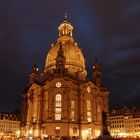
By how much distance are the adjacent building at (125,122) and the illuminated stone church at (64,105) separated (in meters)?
25.4

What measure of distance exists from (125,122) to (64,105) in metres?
47.6

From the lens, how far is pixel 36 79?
105688 mm

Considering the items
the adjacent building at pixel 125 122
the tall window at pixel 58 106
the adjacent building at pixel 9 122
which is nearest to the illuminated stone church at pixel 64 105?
the tall window at pixel 58 106

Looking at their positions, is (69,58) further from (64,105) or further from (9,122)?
(9,122)

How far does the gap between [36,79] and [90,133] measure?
3067cm

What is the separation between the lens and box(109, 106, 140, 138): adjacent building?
398 feet

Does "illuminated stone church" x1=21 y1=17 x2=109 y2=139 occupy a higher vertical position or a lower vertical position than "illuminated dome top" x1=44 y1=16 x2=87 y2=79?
lower

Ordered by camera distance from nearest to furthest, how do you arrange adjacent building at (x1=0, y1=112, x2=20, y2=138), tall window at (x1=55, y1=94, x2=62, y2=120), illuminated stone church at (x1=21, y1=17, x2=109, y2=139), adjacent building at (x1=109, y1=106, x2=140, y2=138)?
illuminated stone church at (x1=21, y1=17, x2=109, y2=139)
tall window at (x1=55, y1=94, x2=62, y2=120)
adjacent building at (x1=109, y1=106, x2=140, y2=138)
adjacent building at (x1=0, y1=112, x2=20, y2=138)

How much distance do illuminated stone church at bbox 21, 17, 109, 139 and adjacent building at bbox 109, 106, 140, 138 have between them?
25.4 metres

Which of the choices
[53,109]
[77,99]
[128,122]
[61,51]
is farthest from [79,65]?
[128,122]

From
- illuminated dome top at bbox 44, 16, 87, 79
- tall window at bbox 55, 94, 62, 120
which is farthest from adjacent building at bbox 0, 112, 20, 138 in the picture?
tall window at bbox 55, 94, 62, 120

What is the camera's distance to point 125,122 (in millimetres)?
125188

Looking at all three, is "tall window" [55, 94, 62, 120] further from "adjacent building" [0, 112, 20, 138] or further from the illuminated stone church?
"adjacent building" [0, 112, 20, 138]

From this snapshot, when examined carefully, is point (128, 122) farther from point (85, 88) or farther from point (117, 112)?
point (85, 88)
